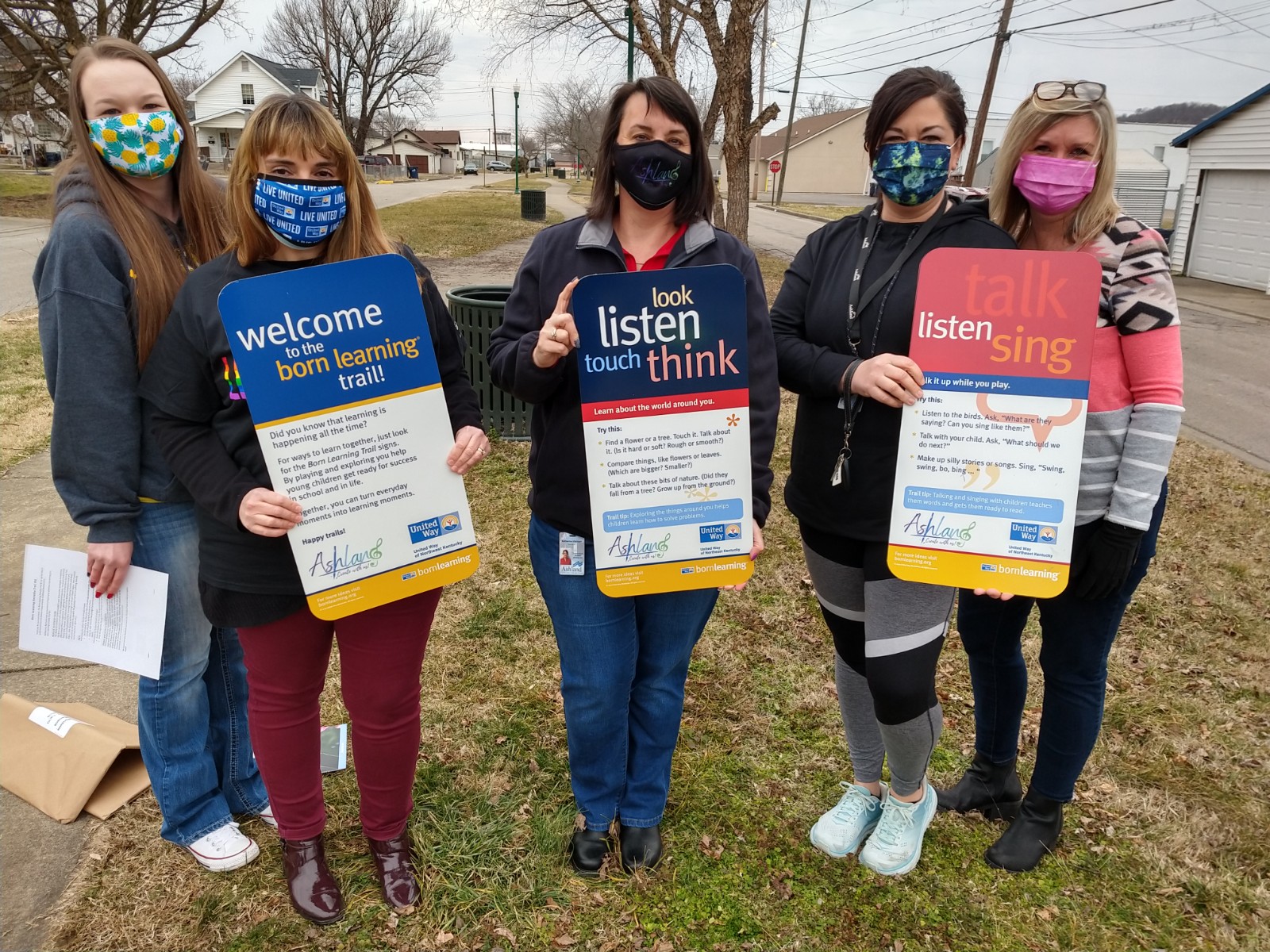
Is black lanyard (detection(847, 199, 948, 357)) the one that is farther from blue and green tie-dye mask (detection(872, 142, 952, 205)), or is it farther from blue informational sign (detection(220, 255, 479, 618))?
blue informational sign (detection(220, 255, 479, 618))

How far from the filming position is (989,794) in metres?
2.86

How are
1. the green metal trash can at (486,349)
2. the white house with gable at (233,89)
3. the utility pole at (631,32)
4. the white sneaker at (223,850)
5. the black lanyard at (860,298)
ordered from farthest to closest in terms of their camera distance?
the white house with gable at (233,89) < the utility pole at (631,32) < the green metal trash can at (486,349) < the white sneaker at (223,850) < the black lanyard at (860,298)

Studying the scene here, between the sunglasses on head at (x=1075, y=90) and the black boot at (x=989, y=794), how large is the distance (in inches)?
82.4

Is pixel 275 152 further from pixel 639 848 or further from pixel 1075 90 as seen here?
pixel 639 848

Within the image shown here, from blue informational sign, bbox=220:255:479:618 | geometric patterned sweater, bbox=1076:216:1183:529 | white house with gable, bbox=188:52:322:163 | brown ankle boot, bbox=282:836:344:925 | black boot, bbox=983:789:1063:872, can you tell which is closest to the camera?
blue informational sign, bbox=220:255:479:618

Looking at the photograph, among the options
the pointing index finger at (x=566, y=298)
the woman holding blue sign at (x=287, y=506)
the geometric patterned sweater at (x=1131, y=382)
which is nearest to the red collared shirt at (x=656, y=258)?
the pointing index finger at (x=566, y=298)

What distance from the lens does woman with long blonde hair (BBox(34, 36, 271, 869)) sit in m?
1.95

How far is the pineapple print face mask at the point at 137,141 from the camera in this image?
6.67 ft

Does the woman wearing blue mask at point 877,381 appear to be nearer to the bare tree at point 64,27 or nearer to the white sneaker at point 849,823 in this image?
the white sneaker at point 849,823

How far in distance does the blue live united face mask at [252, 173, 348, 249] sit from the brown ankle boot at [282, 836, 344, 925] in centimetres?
167

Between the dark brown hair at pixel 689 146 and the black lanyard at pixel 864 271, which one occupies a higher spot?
the dark brown hair at pixel 689 146

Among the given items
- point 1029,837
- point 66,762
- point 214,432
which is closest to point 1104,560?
point 1029,837

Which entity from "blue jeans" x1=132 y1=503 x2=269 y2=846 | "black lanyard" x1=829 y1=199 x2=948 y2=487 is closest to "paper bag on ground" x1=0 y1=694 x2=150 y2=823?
"blue jeans" x1=132 y1=503 x2=269 y2=846

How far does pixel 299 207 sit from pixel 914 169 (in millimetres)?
1495
